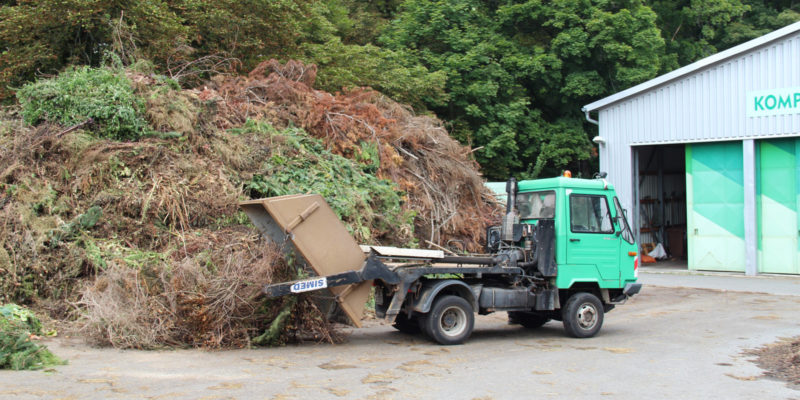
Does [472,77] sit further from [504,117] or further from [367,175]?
[367,175]

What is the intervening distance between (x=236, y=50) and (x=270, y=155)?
898cm

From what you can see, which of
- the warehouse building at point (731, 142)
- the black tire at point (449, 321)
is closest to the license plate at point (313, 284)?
the black tire at point (449, 321)

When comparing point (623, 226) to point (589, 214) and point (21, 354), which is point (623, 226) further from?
point (21, 354)

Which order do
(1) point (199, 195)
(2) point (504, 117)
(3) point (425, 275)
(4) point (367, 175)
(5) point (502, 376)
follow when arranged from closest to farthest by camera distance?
(5) point (502, 376) < (3) point (425, 275) < (1) point (199, 195) < (4) point (367, 175) < (2) point (504, 117)

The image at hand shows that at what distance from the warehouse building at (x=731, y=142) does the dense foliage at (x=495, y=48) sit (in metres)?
3.49

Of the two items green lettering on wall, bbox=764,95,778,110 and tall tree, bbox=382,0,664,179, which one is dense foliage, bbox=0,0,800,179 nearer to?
tall tree, bbox=382,0,664,179

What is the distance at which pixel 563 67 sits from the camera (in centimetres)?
2922

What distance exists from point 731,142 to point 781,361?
45.5 feet

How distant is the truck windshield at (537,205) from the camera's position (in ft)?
37.0

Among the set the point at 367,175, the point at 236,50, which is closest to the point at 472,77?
the point at 236,50

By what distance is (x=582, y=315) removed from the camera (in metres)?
11.4

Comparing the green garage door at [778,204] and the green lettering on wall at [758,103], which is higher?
the green lettering on wall at [758,103]

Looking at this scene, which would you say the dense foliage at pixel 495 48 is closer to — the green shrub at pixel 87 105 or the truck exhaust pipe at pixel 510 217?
the green shrub at pixel 87 105

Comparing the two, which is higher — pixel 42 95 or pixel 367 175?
pixel 42 95
